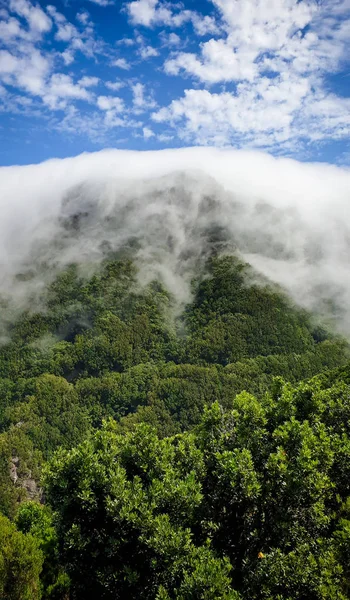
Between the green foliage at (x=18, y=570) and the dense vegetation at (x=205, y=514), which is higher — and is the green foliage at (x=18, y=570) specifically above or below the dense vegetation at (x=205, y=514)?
below

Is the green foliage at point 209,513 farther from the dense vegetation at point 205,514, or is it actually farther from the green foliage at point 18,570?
the green foliage at point 18,570

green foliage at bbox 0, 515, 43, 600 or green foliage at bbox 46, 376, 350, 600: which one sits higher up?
green foliage at bbox 46, 376, 350, 600

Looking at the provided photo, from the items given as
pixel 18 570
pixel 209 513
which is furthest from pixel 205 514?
pixel 18 570

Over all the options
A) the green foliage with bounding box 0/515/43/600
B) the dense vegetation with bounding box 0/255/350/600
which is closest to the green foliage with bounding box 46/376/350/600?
the dense vegetation with bounding box 0/255/350/600

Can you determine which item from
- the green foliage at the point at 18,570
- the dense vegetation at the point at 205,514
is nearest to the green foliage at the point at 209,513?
the dense vegetation at the point at 205,514

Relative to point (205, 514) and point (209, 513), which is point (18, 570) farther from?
point (209, 513)

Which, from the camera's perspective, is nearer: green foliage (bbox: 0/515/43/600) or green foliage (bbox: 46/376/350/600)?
green foliage (bbox: 46/376/350/600)

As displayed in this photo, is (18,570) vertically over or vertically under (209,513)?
under

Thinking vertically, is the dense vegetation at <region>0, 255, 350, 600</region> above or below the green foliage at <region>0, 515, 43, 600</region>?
above

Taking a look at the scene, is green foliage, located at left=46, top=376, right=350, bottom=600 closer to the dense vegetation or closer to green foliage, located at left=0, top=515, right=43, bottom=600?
the dense vegetation

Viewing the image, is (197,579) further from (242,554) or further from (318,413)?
(318,413)

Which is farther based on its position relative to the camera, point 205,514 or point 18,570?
point 205,514

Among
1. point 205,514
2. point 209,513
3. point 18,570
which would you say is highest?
point 209,513

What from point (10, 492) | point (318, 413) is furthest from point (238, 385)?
point (318, 413)
